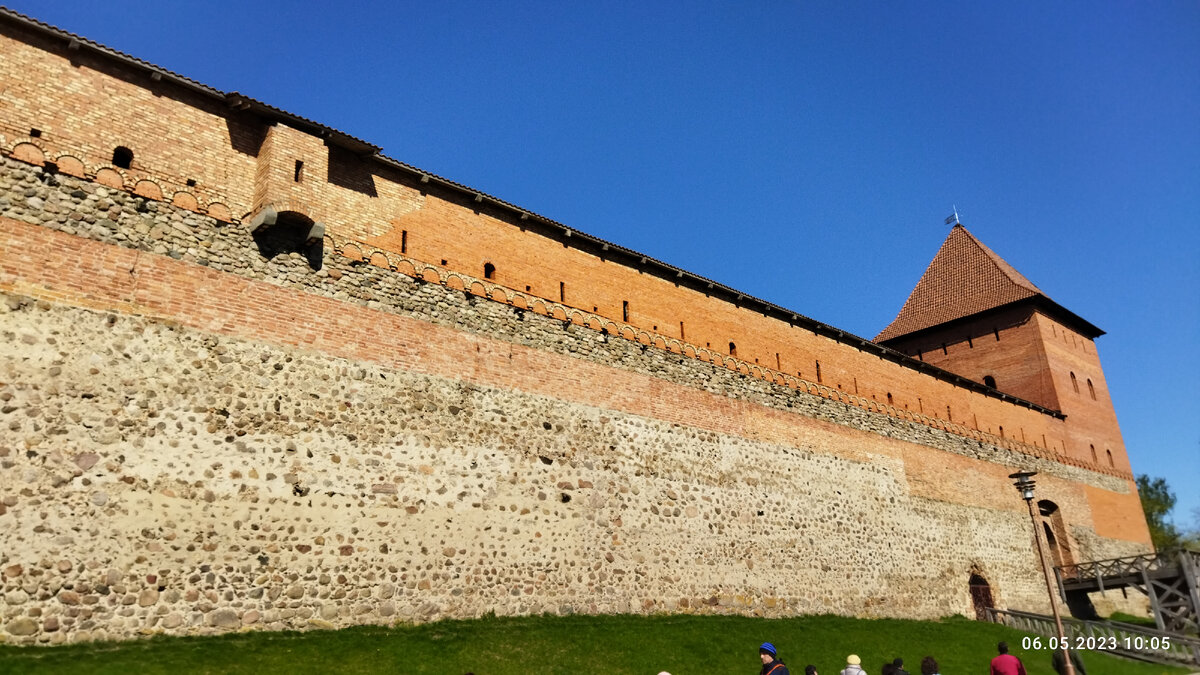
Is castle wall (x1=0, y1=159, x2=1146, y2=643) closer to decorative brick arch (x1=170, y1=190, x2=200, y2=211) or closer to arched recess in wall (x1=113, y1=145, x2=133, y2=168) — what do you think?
decorative brick arch (x1=170, y1=190, x2=200, y2=211)

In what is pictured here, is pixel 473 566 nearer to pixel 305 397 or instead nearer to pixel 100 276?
pixel 305 397

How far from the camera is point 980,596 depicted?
19094 mm

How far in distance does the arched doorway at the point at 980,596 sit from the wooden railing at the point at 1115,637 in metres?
0.15

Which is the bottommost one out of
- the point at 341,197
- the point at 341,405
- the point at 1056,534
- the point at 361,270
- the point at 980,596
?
the point at 980,596

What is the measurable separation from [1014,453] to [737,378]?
1174 centimetres

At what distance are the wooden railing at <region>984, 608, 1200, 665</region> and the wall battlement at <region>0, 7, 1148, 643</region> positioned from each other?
3.22 metres

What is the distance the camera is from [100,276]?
903cm

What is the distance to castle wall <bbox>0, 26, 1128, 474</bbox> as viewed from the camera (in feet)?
31.0

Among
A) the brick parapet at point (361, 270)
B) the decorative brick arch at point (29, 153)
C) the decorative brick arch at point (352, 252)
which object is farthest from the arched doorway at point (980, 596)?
the decorative brick arch at point (29, 153)

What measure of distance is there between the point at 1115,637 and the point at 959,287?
14069 mm

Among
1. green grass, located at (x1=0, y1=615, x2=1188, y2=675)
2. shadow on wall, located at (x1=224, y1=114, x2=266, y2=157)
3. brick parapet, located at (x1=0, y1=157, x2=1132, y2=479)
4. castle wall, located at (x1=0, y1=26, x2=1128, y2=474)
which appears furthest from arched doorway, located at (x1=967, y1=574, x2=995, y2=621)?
shadow on wall, located at (x1=224, y1=114, x2=266, y2=157)

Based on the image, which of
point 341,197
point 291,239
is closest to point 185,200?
point 291,239

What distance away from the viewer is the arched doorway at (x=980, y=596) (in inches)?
741
